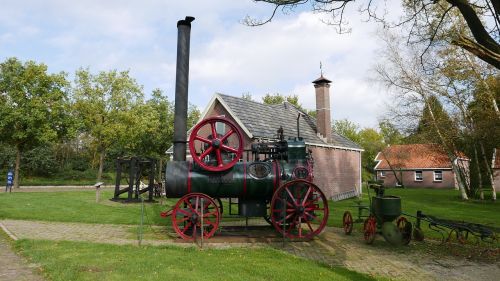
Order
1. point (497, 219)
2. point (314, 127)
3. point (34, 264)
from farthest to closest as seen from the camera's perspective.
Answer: point (314, 127), point (497, 219), point (34, 264)

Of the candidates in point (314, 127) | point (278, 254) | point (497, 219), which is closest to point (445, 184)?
point (314, 127)

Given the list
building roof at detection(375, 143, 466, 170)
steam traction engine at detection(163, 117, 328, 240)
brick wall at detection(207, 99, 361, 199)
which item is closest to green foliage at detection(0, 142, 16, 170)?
brick wall at detection(207, 99, 361, 199)

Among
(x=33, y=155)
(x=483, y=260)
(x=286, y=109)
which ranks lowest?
(x=483, y=260)

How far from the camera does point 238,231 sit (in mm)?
10773

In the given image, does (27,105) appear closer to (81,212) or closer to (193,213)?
(81,212)

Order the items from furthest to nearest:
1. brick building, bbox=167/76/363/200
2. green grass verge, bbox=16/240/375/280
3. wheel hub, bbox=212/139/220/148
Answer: brick building, bbox=167/76/363/200 → wheel hub, bbox=212/139/220/148 → green grass verge, bbox=16/240/375/280

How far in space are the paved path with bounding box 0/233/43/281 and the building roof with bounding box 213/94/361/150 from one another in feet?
41.7

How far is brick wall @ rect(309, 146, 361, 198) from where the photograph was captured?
2198 centimetres

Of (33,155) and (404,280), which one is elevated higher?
(33,155)

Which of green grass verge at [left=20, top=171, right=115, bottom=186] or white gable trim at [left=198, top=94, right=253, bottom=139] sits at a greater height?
white gable trim at [left=198, top=94, right=253, bottom=139]

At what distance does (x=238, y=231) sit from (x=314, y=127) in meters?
15.0

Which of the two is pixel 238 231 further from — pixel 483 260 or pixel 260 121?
pixel 260 121

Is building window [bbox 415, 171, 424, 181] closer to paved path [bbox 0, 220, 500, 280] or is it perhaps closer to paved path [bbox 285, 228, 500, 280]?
paved path [bbox 0, 220, 500, 280]

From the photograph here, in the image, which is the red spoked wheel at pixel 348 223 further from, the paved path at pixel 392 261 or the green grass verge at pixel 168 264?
the green grass verge at pixel 168 264
